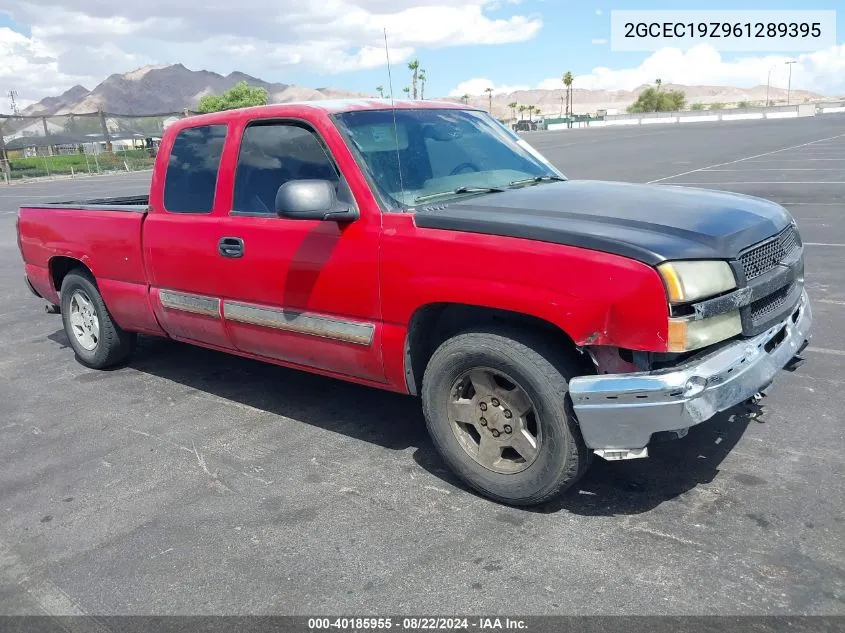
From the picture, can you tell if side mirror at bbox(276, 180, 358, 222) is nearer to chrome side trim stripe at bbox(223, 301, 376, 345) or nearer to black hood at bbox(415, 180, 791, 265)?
black hood at bbox(415, 180, 791, 265)

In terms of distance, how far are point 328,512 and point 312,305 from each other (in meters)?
1.11

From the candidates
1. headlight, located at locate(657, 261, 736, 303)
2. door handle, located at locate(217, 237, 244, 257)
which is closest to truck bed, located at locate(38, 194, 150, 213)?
door handle, located at locate(217, 237, 244, 257)

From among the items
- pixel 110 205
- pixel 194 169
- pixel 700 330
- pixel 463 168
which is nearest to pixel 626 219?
pixel 700 330

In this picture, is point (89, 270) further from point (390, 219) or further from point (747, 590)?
point (747, 590)

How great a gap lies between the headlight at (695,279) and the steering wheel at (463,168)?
5.11 feet

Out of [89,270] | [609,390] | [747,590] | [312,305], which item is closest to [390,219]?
[312,305]

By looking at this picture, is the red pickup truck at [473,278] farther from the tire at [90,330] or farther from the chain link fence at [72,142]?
the chain link fence at [72,142]

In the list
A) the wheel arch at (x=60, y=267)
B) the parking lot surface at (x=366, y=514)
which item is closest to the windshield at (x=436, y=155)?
the parking lot surface at (x=366, y=514)

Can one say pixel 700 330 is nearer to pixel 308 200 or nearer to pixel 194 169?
pixel 308 200

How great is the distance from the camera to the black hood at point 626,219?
3031 millimetres

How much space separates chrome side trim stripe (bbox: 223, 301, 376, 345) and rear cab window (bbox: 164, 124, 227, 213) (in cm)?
67

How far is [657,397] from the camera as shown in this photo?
115 inches

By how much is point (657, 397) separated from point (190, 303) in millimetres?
3052

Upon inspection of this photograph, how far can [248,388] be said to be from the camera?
5.37m
